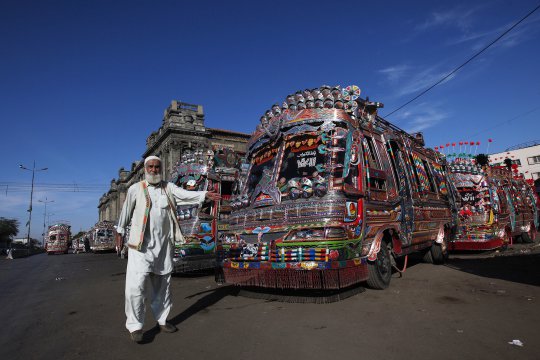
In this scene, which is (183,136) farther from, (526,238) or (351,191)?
(351,191)

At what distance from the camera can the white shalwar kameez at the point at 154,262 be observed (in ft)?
11.2

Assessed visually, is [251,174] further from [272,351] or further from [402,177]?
[272,351]

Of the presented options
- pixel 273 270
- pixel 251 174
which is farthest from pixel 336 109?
pixel 273 270

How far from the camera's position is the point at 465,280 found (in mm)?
5758

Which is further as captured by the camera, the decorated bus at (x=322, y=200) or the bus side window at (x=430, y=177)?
the bus side window at (x=430, y=177)

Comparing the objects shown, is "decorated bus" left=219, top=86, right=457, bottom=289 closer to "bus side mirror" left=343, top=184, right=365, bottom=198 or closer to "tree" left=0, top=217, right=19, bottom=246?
"bus side mirror" left=343, top=184, right=365, bottom=198

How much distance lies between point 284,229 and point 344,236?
2.71ft

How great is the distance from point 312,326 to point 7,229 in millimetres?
94026

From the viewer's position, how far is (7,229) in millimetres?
74500

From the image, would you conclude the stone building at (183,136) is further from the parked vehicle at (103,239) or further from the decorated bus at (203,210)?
the decorated bus at (203,210)

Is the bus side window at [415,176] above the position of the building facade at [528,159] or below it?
below

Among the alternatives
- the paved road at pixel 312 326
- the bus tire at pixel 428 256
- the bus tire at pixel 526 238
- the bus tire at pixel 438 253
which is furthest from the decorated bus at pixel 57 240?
the bus tire at pixel 526 238

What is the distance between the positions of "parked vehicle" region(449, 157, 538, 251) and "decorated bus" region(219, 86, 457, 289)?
4648 mm

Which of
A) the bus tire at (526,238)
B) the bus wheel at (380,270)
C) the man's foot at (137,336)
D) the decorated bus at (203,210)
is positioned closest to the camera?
the man's foot at (137,336)
